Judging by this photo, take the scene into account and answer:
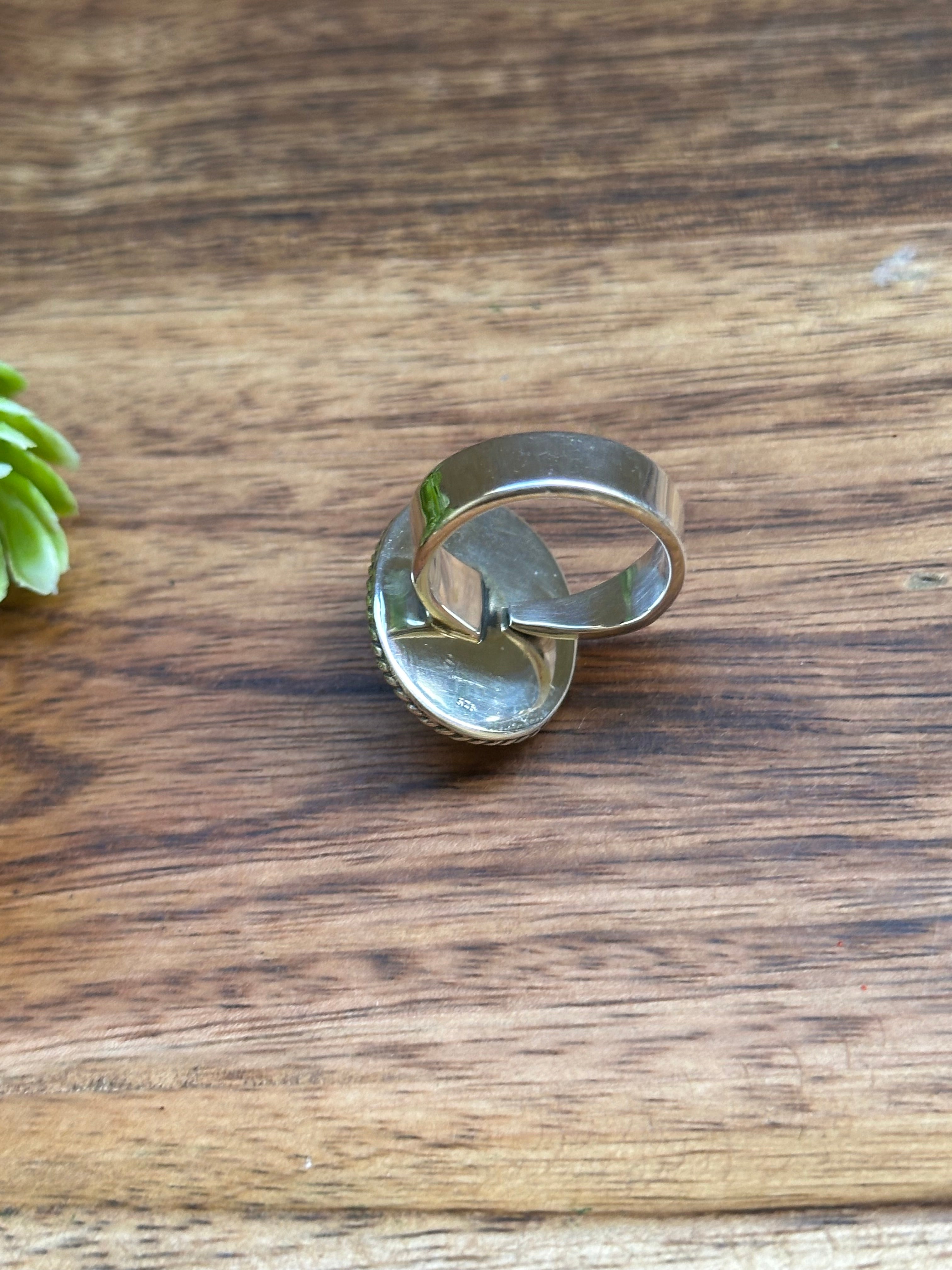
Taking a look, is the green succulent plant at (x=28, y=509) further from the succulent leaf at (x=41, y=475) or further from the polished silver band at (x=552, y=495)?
the polished silver band at (x=552, y=495)

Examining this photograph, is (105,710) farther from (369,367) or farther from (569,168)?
(569,168)

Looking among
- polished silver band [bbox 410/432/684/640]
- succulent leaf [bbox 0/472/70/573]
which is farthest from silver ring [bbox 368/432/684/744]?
succulent leaf [bbox 0/472/70/573]

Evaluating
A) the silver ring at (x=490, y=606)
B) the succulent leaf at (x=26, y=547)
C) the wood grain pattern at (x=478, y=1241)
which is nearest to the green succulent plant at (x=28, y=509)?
the succulent leaf at (x=26, y=547)

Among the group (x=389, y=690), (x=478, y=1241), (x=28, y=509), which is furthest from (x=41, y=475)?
(x=478, y=1241)

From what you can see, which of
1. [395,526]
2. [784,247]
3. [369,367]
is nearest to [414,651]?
[395,526]

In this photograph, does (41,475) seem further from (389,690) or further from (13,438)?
(389,690)
